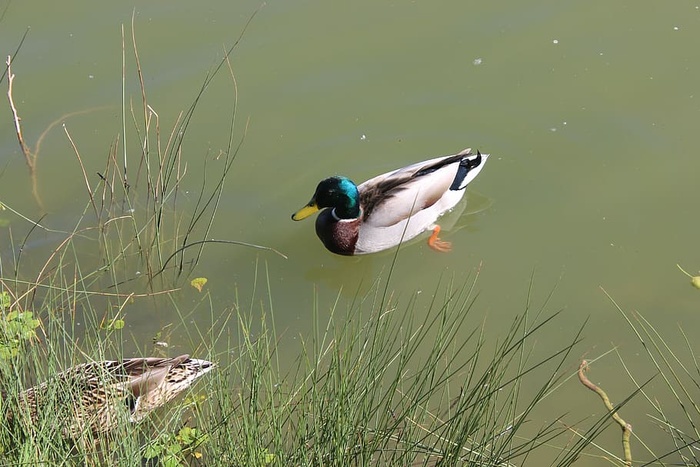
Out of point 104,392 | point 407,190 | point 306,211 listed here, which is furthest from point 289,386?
point 407,190

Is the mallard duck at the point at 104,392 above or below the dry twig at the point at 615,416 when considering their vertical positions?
above

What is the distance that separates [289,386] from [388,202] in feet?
4.53

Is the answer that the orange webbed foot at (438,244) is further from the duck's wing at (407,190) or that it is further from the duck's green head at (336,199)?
the duck's green head at (336,199)

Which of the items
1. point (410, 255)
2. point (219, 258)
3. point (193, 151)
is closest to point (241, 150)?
point (193, 151)

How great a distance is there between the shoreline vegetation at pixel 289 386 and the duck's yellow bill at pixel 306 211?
0.34m

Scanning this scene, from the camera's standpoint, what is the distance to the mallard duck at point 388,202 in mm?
5293

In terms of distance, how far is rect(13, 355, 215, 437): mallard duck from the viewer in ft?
10.1

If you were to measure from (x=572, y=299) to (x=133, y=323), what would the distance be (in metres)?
2.35

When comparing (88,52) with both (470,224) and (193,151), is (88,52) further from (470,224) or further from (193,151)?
(470,224)

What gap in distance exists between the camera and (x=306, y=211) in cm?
538

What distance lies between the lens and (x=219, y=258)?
529cm

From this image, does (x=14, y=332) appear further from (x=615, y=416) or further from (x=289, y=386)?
(x=615, y=416)

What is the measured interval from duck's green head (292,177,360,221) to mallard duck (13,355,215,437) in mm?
1473

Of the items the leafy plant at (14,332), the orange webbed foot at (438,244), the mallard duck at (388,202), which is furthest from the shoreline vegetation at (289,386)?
the mallard duck at (388,202)
